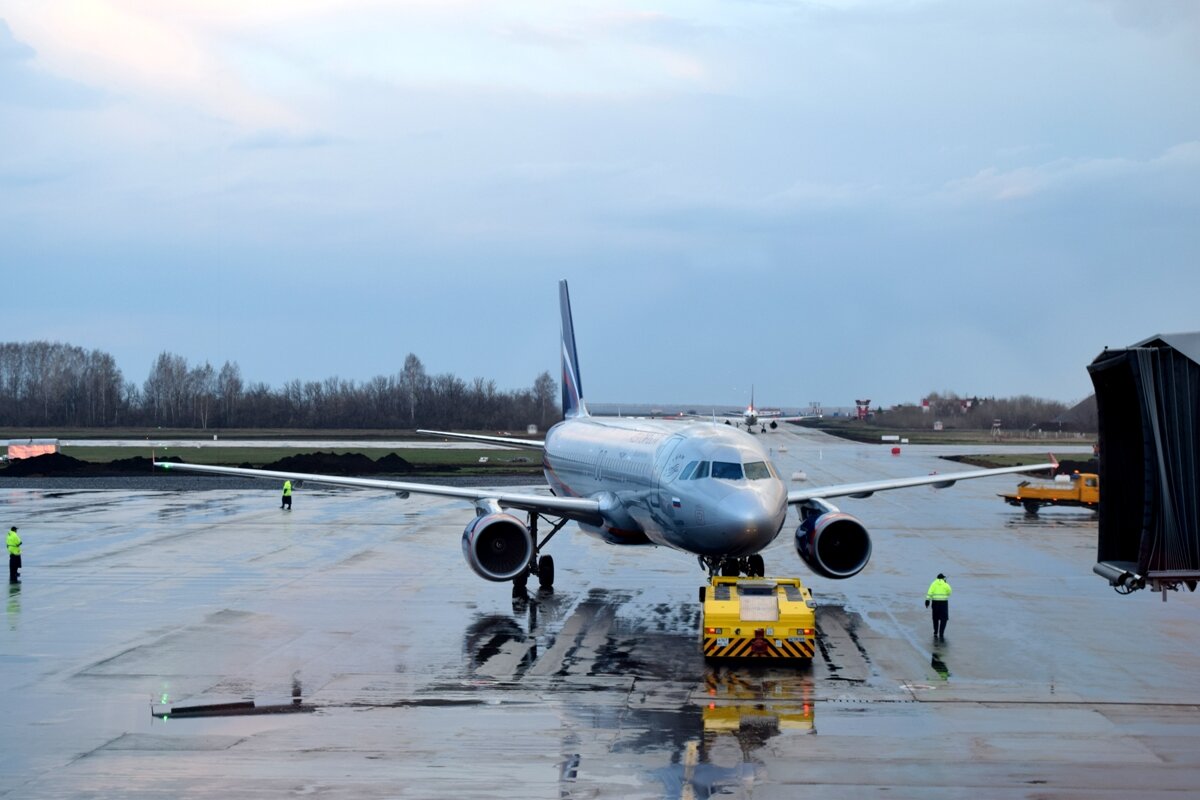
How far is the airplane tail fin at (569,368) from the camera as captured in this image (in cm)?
5078

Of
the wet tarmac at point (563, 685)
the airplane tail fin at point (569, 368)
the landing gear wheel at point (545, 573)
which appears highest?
the airplane tail fin at point (569, 368)

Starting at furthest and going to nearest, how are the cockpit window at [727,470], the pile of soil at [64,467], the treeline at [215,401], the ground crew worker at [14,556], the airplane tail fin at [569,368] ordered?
the treeline at [215,401] < the pile of soil at [64,467] < the airplane tail fin at [569,368] < the ground crew worker at [14,556] < the cockpit window at [727,470]

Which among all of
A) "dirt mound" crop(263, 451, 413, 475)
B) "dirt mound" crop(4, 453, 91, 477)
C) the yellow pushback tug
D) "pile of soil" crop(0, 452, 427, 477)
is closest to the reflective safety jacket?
the yellow pushback tug

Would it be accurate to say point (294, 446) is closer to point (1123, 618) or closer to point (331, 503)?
point (331, 503)

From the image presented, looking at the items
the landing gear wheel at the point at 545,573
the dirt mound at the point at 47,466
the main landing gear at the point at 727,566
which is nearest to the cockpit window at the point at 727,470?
the main landing gear at the point at 727,566

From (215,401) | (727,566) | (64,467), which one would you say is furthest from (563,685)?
(215,401)

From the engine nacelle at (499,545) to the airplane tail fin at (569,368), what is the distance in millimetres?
18535

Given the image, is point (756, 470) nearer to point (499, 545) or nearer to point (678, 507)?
point (678, 507)

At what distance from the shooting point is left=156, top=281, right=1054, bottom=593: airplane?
28406mm

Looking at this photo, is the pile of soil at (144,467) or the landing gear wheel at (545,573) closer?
the landing gear wheel at (545,573)

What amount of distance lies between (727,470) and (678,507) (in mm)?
A: 1383

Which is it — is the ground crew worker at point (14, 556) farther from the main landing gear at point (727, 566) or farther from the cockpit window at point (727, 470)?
the cockpit window at point (727, 470)

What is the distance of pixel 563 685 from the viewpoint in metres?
23.5

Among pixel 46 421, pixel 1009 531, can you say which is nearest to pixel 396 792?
pixel 1009 531
